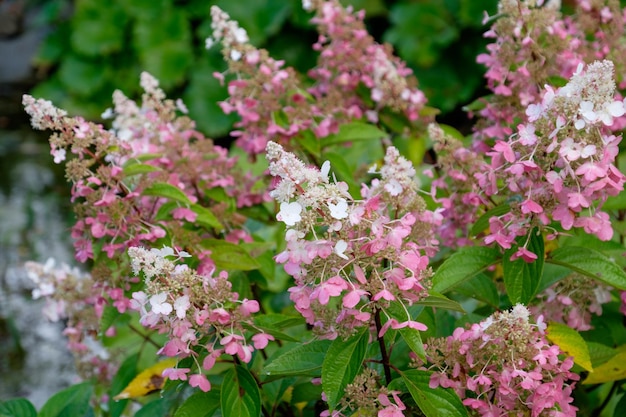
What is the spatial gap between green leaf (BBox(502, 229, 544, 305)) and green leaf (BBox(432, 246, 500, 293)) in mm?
42

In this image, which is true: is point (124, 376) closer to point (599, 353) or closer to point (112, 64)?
point (599, 353)

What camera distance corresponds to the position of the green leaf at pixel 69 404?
1501 mm

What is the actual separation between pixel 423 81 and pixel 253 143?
3584mm

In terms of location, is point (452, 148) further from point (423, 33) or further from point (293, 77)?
point (423, 33)

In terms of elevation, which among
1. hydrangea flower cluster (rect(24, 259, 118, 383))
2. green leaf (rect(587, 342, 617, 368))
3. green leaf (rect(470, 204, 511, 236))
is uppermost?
green leaf (rect(470, 204, 511, 236))

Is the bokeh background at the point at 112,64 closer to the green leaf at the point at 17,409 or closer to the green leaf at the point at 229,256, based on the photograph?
the green leaf at the point at 17,409

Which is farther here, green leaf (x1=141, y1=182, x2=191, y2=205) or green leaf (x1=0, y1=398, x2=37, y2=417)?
green leaf (x1=0, y1=398, x2=37, y2=417)

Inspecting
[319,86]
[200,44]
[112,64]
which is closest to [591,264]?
[319,86]

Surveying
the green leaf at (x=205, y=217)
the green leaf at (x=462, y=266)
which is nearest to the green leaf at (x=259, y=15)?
the green leaf at (x=205, y=217)

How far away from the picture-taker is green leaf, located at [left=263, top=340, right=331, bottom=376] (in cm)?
107

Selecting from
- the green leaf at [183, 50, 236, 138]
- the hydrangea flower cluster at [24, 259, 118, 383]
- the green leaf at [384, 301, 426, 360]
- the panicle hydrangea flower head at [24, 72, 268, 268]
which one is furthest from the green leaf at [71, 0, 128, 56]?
the green leaf at [384, 301, 426, 360]

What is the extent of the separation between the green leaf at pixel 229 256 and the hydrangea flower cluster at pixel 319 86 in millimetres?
297

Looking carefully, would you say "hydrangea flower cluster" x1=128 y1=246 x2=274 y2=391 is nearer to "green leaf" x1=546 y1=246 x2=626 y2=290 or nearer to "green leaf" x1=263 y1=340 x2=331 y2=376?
"green leaf" x1=263 y1=340 x2=331 y2=376

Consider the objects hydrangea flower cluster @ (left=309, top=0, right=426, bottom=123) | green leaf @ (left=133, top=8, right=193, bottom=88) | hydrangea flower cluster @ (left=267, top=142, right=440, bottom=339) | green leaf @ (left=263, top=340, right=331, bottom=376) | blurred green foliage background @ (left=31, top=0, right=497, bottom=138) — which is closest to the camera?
hydrangea flower cluster @ (left=267, top=142, right=440, bottom=339)
